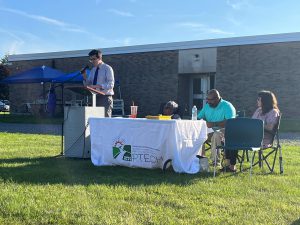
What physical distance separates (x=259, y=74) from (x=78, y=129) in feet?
40.8

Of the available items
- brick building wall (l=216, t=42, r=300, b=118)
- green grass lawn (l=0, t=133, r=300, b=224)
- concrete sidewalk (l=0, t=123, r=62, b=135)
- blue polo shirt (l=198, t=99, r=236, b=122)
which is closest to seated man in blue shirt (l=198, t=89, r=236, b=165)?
blue polo shirt (l=198, t=99, r=236, b=122)

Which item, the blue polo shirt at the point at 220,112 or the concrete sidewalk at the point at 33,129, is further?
the concrete sidewalk at the point at 33,129

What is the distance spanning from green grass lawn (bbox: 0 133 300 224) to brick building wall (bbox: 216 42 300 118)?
11532 millimetres

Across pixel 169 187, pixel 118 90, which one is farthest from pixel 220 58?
pixel 169 187

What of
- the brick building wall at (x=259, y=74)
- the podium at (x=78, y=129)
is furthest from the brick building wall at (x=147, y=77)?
the podium at (x=78, y=129)

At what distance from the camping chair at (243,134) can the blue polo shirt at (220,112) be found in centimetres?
101

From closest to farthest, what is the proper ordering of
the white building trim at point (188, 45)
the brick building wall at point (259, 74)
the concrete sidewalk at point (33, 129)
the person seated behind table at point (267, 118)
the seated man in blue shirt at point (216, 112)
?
the person seated behind table at point (267, 118)
the seated man in blue shirt at point (216, 112)
the concrete sidewalk at point (33, 129)
the brick building wall at point (259, 74)
the white building trim at point (188, 45)

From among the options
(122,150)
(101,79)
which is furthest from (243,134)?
(101,79)

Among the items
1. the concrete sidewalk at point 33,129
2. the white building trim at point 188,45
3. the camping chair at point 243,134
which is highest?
the white building trim at point 188,45

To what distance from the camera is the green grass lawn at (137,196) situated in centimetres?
398

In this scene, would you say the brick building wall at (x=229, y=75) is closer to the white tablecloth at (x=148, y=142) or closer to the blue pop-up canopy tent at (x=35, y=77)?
the blue pop-up canopy tent at (x=35, y=77)

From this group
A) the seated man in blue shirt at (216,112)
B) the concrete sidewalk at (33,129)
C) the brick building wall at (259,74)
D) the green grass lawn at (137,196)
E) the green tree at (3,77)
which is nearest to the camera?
the green grass lawn at (137,196)

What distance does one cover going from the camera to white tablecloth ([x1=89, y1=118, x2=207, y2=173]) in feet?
20.6

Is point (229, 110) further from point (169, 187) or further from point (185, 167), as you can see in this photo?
point (169, 187)
